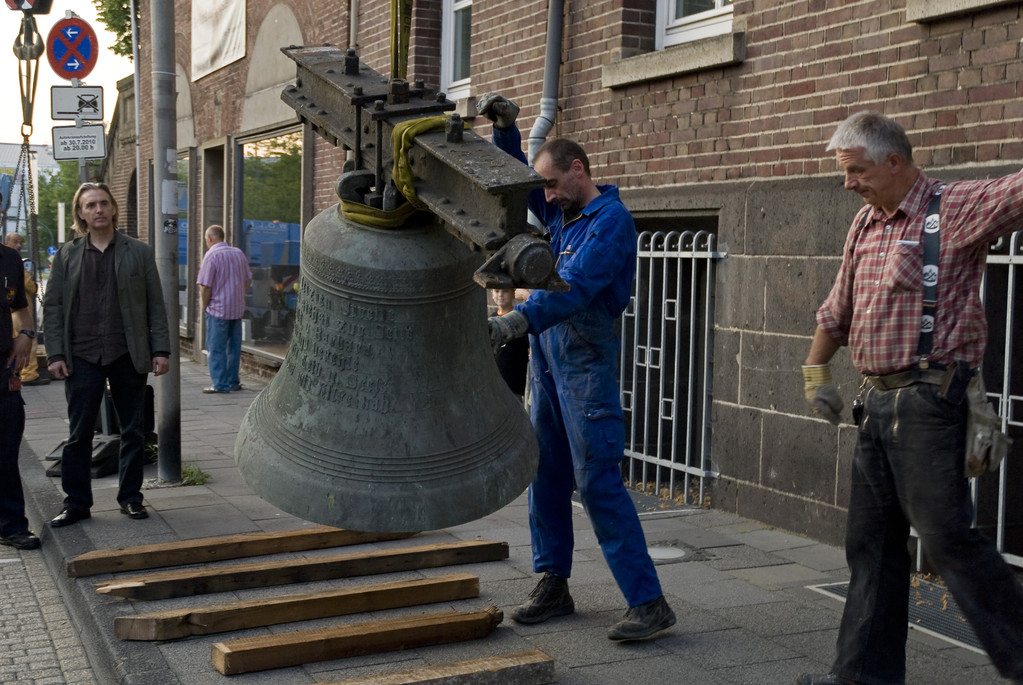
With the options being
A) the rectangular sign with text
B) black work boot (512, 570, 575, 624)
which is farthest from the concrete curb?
the rectangular sign with text

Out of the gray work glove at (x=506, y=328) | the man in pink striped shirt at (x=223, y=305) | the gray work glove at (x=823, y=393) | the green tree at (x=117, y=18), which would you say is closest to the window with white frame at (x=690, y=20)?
the gray work glove at (x=823, y=393)

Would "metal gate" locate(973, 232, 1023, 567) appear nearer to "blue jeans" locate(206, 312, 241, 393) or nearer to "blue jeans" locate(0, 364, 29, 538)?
"blue jeans" locate(0, 364, 29, 538)

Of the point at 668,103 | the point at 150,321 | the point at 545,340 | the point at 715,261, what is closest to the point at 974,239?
the point at 545,340

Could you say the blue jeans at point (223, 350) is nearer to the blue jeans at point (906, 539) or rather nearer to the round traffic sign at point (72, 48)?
the round traffic sign at point (72, 48)

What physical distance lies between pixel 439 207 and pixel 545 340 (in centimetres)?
208

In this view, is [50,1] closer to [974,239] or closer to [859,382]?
[859,382]

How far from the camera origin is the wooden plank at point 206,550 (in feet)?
17.8

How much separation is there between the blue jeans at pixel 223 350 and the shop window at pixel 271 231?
0.71 metres

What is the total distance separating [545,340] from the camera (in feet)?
15.1

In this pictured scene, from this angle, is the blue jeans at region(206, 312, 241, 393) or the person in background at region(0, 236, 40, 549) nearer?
the person in background at region(0, 236, 40, 549)

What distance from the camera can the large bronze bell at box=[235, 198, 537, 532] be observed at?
110 inches

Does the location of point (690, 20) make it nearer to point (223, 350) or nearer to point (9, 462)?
point (9, 462)

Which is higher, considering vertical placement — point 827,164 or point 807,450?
point 827,164

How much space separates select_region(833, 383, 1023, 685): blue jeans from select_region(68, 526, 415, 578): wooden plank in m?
2.31
